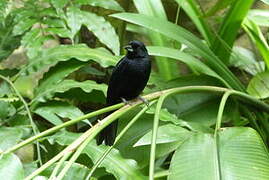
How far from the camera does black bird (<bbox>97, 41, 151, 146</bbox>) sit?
174cm

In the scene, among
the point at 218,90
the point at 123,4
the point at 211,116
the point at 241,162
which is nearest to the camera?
the point at 241,162

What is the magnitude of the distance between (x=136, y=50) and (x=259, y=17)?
0.95m

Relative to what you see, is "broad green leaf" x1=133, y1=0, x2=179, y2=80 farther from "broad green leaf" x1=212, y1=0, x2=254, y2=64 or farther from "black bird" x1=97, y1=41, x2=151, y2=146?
"black bird" x1=97, y1=41, x2=151, y2=146

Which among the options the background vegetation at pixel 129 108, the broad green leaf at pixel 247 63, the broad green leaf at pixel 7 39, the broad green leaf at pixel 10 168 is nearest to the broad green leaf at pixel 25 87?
the background vegetation at pixel 129 108

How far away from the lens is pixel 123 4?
3125 millimetres

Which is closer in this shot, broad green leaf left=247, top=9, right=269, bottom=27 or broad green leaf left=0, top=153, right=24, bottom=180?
broad green leaf left=0, top=153, right=24, bottom=180

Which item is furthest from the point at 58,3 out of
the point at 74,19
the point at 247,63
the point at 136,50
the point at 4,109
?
the point at 247,63

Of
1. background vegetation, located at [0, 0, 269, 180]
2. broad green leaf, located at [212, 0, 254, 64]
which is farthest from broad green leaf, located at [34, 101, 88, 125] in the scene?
broad green leaf, located at [212, 0, 254, 64]

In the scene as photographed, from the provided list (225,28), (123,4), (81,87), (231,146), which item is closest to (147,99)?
(231,146)

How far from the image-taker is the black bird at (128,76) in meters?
1.74

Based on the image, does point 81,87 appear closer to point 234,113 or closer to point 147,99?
point 147,99

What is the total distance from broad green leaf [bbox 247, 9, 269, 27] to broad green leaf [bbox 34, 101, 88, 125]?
1.20 m

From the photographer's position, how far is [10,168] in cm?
93

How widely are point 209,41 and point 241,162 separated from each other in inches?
51.1
